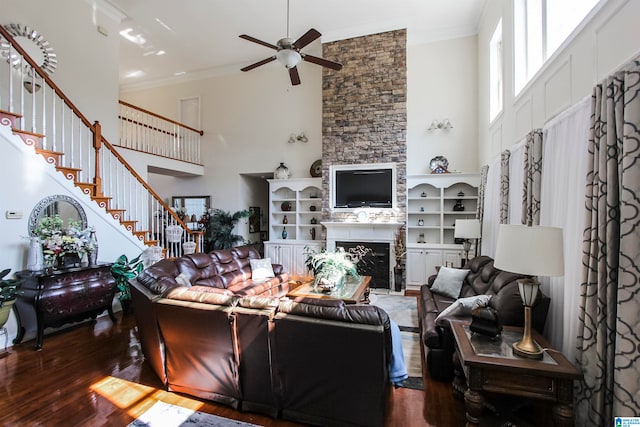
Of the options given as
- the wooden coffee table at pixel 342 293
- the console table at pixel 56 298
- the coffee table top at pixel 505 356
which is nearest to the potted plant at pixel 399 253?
the wooden coffee table at pixel 342 293

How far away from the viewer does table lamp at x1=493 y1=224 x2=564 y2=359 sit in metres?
1.74

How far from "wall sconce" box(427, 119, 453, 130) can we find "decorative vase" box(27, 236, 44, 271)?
22.4 feet

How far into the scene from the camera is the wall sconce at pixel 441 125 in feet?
21.1

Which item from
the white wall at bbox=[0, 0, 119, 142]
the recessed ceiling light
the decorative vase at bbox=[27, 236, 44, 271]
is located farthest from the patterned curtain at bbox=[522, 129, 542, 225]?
the recessed ceiling light

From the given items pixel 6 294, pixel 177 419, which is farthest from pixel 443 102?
pixel 6 294

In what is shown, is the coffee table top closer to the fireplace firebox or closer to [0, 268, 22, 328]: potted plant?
the fireplace firebox

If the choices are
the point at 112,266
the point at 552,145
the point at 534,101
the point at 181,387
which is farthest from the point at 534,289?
the point at 112,266

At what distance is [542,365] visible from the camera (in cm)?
181

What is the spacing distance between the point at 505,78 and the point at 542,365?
399cm

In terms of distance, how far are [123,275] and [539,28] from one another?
608 cm

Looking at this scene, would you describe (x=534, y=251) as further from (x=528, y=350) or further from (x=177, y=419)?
(x=177, y=419)

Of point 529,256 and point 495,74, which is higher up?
point 495,74

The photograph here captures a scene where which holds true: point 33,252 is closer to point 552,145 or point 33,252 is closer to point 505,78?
point 552,145

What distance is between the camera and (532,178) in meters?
3.06
